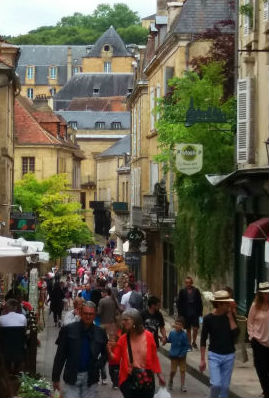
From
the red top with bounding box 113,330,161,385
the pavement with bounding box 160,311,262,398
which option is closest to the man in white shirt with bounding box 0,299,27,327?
the pavement with bounding box 160,311,262,398

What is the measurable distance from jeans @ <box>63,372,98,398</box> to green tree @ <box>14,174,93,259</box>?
46.3 m

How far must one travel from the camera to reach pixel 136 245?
156 feet

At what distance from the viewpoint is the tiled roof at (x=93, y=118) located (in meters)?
125

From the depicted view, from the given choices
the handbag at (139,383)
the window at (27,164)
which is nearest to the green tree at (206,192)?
the handbag at (139,383)

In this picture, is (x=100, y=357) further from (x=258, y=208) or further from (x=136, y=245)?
(x=136, y=245)

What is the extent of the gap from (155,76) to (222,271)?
1904 cm

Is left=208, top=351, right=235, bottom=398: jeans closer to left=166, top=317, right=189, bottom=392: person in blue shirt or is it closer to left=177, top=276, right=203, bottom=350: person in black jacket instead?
left=166, top=317, right=189, bottom=392: person in blue shirt

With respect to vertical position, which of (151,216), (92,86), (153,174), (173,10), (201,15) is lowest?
(151,216)

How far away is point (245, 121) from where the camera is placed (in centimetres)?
2403

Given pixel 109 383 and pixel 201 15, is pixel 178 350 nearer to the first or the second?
pixel 109 383

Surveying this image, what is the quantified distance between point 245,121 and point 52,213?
39.5 metres

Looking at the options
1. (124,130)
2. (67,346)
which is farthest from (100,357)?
(124,130)

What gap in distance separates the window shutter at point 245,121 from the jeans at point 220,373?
8.60 m

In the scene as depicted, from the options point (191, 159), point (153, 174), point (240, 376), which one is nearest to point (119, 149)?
point (153, 174)
